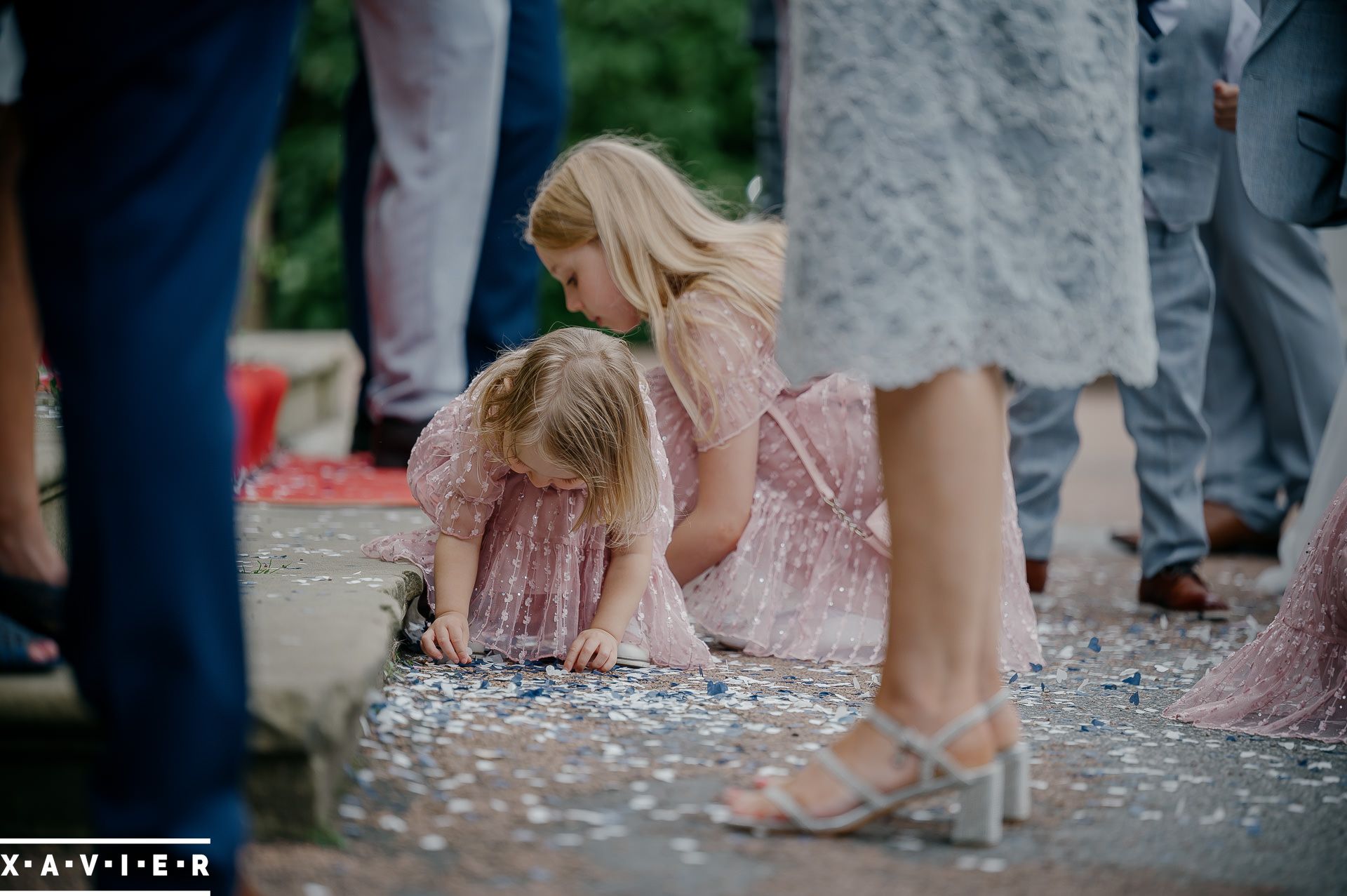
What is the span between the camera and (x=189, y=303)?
1128 mm

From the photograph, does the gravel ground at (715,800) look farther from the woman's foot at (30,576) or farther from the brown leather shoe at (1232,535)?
the brown leather shoe at (1232,535)

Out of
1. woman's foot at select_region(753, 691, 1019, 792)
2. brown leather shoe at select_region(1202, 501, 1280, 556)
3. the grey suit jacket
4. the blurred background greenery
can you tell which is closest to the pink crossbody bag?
the grey suit jacket

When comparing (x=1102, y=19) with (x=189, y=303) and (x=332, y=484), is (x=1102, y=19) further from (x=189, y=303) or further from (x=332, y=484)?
(x=332, y=484)

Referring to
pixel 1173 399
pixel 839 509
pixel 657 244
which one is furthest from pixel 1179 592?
pixel 657 244

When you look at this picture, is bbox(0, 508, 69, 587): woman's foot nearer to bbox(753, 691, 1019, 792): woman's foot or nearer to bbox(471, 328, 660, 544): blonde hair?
bbox(471, 328, 660, 544): blonde hair

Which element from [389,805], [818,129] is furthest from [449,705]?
[818,129]

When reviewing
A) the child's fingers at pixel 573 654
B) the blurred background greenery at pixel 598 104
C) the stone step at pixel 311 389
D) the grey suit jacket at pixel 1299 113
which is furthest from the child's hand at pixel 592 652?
the blurred background greenery at pixel 598 104

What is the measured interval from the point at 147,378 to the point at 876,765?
2.56 ft

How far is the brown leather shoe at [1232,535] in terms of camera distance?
3.78 m

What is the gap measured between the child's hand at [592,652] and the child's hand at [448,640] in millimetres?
156

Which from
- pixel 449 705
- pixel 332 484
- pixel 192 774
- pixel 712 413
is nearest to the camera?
pixel 192 774

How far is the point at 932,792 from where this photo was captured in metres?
1.35

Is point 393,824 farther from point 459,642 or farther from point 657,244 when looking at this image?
point 657,244

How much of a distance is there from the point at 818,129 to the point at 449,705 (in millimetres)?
864
